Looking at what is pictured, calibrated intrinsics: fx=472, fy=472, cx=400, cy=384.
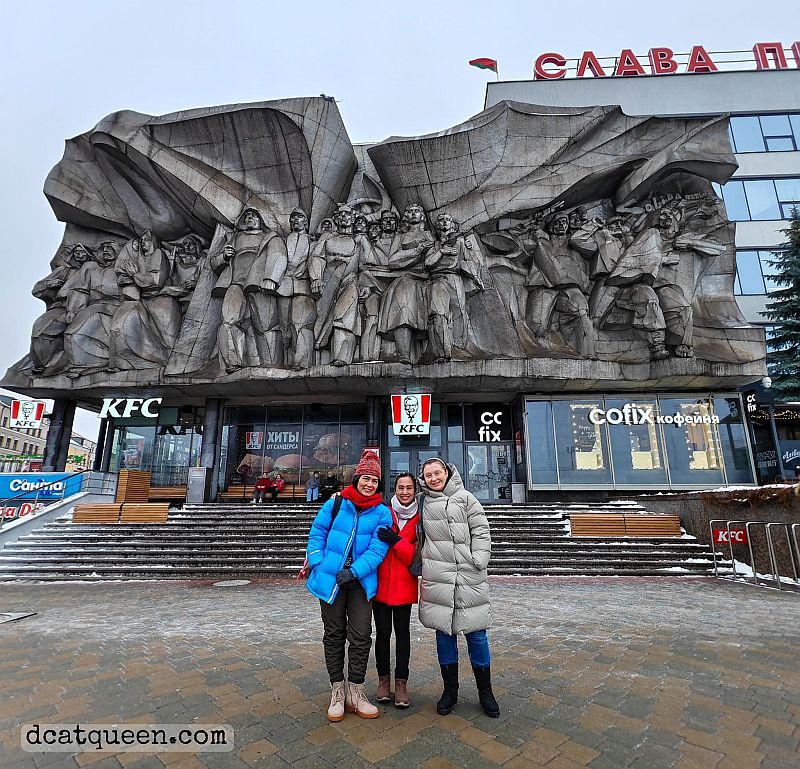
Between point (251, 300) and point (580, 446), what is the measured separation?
1447cm

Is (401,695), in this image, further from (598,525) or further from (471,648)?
(598,525)

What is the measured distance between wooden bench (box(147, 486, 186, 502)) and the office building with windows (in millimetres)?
28013

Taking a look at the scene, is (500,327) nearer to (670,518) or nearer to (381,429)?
(381,429)

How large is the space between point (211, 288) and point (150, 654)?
1778 centimetres

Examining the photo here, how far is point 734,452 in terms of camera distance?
61.7 ft

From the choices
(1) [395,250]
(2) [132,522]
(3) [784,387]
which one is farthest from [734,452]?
(2) [132,522]

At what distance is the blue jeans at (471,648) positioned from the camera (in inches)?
128

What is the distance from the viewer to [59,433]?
21516 mm

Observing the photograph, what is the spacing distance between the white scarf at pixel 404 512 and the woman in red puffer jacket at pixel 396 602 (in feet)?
0.12

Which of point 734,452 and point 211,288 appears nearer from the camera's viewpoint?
point 734,452

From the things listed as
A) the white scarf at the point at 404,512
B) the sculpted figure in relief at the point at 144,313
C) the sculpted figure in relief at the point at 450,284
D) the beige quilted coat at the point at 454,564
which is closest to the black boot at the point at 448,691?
the beige quilted coat at the point at 454,564

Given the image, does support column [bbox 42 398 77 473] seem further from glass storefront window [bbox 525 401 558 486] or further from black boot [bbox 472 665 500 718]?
black boot [bbox 472 665 500 718]

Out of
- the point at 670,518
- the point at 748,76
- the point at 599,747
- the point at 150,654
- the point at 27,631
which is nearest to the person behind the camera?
the point at 599,747

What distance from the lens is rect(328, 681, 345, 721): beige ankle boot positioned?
124 inches
